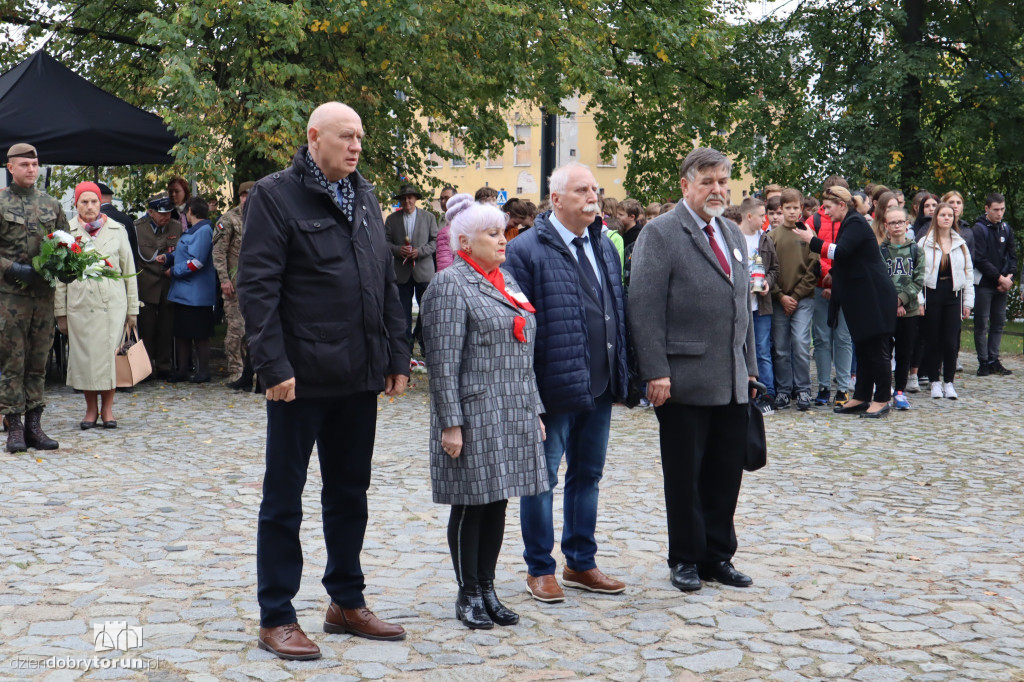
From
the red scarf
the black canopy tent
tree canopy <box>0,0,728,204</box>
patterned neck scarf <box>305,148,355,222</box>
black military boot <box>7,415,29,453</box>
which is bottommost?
black military boot <box>7,415,29,453</box>

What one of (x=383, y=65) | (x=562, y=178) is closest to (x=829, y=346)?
(x=383, y=65)

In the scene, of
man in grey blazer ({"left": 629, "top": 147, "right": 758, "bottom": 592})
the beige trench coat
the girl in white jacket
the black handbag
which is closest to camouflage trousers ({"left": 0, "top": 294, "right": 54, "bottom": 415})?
the beige trench coat

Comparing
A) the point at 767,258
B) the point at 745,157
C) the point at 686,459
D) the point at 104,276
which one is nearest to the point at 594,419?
the point at 686,459

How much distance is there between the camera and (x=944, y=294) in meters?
12.8

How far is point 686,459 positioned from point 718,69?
16751 millimetres

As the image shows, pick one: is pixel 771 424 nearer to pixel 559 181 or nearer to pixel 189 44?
pixel 559 181

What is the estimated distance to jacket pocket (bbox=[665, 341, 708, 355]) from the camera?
5.68 m

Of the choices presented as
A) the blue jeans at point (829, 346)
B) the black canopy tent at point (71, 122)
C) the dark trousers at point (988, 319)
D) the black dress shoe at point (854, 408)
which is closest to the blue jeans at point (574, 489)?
the black dress shoe at point (854, 408)

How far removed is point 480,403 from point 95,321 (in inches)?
250

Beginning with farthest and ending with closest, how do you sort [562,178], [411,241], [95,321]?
[411,241]
[95,321]
[562,178]

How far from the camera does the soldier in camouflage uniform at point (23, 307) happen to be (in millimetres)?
9141

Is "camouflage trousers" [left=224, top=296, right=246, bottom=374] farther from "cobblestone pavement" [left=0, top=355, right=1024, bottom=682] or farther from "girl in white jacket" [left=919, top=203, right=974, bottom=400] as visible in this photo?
"girl in white jacket" [left=919, top=203, right=974, bottom=400]

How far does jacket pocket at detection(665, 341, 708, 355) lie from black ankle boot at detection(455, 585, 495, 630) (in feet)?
4.91

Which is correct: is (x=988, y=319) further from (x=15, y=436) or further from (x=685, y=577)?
(x=15, y=436)
